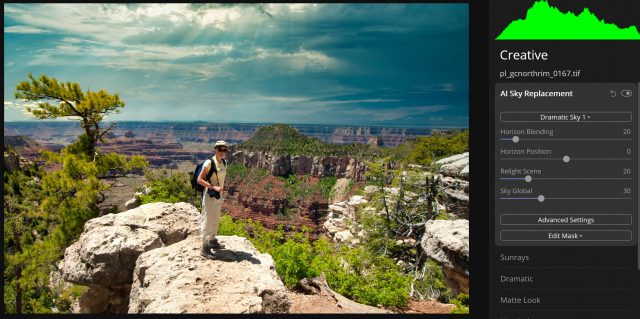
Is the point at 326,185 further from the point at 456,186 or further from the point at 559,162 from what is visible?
the point at 559,162

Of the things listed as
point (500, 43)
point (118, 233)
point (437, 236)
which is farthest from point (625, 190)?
point (118, 233)

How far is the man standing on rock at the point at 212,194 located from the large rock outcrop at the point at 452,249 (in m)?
6.34

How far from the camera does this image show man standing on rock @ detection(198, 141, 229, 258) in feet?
21.5

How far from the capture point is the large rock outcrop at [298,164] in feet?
335

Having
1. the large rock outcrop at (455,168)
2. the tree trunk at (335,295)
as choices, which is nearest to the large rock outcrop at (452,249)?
the tree trunk at (335,295)

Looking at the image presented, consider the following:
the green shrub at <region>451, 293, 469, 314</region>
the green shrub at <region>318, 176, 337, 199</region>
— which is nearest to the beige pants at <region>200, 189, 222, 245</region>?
the green shrub at <region>451, 293, 469, 314</region>

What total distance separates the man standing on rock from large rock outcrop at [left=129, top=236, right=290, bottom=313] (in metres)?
0.28

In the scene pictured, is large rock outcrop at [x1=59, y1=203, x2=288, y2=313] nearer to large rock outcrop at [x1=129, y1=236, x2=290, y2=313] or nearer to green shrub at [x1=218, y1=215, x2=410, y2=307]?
large rock outcrop at [x1=129, y1=236, x2=290, y2=313]

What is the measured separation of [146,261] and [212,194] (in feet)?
6.04

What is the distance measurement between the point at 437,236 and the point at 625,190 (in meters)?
6.11

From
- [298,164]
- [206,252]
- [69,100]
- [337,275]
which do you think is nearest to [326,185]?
[298,164]

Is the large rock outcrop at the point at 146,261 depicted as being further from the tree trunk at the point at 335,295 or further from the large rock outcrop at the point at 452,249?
the large rock outcrop at the point at 452,249

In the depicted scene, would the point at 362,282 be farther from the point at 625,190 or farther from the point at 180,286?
the point at 625,190

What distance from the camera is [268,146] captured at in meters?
110
